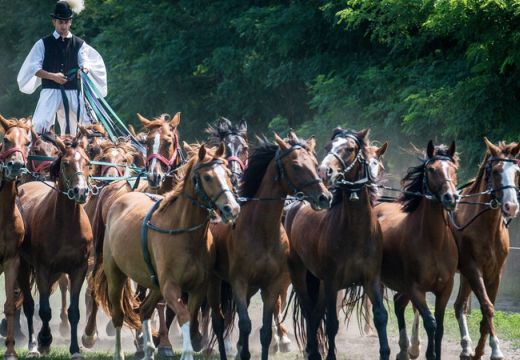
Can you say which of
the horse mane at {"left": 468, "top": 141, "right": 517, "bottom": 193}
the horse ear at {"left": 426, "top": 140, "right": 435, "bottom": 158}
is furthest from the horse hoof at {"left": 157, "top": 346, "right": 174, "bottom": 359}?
the horse mane at {"left": 468, "top": 141, "right": 517, "bottom": 193}

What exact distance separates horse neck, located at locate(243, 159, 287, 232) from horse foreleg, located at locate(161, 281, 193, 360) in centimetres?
110

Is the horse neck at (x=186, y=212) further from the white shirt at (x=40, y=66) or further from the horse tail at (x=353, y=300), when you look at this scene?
the white shirt at (x=40, y=66)

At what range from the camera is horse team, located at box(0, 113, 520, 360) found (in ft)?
34.6

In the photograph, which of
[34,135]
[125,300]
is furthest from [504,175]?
[34,135]

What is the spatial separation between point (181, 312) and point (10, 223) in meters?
2.60

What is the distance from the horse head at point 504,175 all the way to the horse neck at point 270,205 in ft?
7.26

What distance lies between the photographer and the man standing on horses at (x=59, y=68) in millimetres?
14953

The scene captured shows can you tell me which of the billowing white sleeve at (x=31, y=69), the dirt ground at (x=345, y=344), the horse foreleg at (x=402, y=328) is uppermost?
the billowing white sleeve at (x=31, y=69)

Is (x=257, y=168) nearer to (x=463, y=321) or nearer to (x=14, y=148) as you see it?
(x=14, y=148)

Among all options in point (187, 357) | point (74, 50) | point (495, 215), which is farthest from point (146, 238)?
point (74, 50)

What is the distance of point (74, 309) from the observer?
1183cm

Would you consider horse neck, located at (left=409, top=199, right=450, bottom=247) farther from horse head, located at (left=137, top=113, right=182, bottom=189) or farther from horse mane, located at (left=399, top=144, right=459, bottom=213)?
horse head, located at (left=137, top=113, right=182, bottom=189)

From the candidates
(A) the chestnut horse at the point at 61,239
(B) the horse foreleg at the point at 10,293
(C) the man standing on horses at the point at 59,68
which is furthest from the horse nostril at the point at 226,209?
(C) the man standing on horses at the point at 59,68

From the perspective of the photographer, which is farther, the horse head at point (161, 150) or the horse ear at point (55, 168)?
the horse head at point (161, 150)
